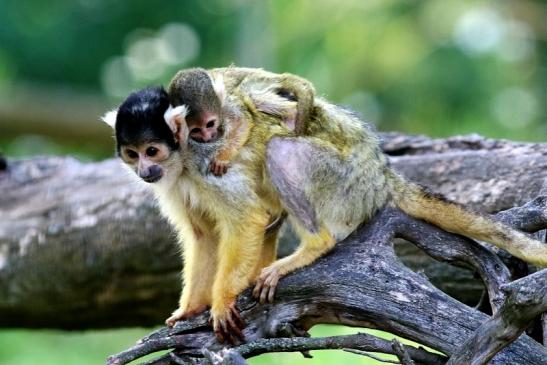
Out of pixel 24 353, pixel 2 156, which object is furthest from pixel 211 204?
pixel 24 353

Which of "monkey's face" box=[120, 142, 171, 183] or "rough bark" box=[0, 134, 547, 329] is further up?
"rough bark" box=[0, 134, 547, 329]

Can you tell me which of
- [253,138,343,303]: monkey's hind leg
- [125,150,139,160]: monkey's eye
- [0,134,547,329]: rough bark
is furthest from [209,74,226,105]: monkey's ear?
[0,134,547,329]: rough bark

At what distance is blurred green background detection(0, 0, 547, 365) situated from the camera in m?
10.0

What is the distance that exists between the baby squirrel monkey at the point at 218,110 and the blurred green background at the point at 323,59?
15.7ft

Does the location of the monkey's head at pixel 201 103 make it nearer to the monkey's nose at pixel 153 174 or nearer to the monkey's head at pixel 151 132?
the monkey's head at pixel 151 132

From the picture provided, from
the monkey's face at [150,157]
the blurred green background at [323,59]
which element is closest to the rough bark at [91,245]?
the monkey's face at [150,157]

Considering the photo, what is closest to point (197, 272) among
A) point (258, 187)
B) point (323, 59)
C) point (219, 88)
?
point (258, 187)

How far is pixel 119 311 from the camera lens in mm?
5988

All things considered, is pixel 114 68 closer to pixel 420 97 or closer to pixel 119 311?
pixel 420 97

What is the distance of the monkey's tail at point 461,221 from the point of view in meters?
3.70

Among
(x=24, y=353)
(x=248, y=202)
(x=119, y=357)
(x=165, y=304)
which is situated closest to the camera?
(x=119, y=357)

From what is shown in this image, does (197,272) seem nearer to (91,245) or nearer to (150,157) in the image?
(150,157)

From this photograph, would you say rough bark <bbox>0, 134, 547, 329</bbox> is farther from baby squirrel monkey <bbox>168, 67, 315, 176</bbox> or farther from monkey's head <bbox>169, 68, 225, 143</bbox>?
monkey's head <bbox>169, 68, 225, 143</bbox>

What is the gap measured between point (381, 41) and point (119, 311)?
20.5ft
